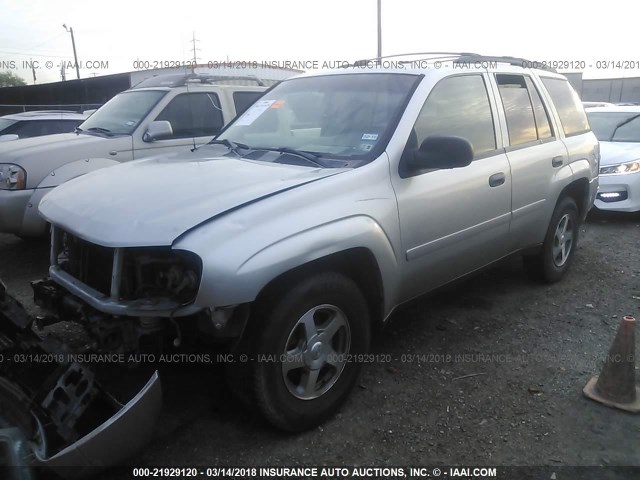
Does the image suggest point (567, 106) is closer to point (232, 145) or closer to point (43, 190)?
point (232, 145)

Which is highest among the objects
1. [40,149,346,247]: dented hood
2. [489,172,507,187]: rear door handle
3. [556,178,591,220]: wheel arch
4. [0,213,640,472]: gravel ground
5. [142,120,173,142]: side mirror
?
[142,120,173,142]: side mirror

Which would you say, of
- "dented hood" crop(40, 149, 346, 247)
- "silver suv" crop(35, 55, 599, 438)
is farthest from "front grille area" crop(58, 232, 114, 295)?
"dented hood" crop(40, 149, 346, 247)

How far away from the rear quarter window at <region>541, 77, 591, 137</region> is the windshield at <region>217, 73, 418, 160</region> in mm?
1959

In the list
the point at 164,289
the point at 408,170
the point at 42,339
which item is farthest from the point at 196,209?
the point at 408,170

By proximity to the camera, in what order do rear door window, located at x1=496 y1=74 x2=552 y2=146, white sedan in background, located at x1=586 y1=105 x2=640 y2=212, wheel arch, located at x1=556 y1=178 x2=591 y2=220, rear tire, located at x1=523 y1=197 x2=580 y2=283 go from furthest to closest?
white sedan in background, located at x1=586 y1=105 x2=640 y2=212 → wheel arch, located at x1=556 y1=178 x2=591 y2=220 → rear tire, located at x1=523 y1=197 x2=580 y2=283 → rear door window, located at x1=496 y1=74 x2=552 y2=146

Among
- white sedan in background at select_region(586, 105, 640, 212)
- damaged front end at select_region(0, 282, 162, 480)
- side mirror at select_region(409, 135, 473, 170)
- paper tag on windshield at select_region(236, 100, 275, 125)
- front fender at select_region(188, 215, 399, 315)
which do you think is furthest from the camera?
white sedan in background at select_region(586, 105, 640, 212)

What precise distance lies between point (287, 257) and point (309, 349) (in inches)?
21.3

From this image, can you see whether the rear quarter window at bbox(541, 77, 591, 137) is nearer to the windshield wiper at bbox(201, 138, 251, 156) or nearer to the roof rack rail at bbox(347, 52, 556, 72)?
the roof rack rail at bbox(347, 52, 556, 72)

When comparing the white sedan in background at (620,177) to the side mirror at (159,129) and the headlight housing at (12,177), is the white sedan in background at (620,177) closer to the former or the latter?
the side mirror at (159,129)

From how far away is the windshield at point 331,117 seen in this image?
3244mm

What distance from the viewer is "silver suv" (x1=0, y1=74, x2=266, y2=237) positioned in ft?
17.0

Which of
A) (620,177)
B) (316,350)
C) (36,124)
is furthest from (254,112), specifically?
(36,124)

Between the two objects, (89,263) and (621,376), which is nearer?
(89,263)

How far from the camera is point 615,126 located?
336 inches
